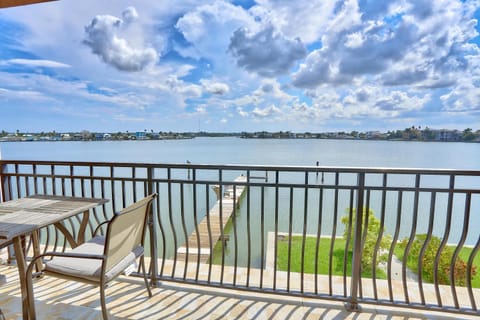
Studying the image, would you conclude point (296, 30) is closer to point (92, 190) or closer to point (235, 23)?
point (235, 23)

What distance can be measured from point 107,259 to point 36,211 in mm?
865

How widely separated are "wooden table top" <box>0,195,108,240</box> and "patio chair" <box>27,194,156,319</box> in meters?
0.22

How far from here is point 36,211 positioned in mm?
1844

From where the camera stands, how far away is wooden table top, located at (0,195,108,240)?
150 cm

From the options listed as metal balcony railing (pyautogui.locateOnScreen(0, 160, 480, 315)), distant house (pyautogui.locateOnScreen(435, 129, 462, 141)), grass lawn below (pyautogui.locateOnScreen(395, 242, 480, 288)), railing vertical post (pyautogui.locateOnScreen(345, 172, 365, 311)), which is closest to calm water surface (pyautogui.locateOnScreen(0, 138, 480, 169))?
distant house (pyautogui.locateOnScreen(435, 129, 462, 141))

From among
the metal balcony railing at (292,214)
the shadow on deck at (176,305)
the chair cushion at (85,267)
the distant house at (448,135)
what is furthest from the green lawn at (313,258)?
the chair cushion at (85,267)

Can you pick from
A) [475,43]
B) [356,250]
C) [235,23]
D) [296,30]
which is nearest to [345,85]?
[475,43]

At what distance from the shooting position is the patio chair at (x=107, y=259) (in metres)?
1.45

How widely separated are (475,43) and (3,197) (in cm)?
1643

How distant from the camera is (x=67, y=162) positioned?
2330 millimetres

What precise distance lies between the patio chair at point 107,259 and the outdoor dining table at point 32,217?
0.40 feet

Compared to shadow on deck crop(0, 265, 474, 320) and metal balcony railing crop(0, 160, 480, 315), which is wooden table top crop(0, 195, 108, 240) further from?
shadow on deck crop(0, 265, 474, 320)

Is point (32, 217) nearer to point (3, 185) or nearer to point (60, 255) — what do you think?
point (60, 255)

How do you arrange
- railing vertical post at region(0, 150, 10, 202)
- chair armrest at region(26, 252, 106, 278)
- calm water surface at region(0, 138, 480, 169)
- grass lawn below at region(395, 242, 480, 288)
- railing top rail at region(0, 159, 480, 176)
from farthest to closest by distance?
calm water surface at region(0, 138, 480, 169) < grass lawn below at region(395, 242, 480, 288) < railing vertical post at region(0, 150, 10, 202) < railing top rail at region(0, 159, 480, 176) < chair armrest at region(26, 252, 106, 278)
